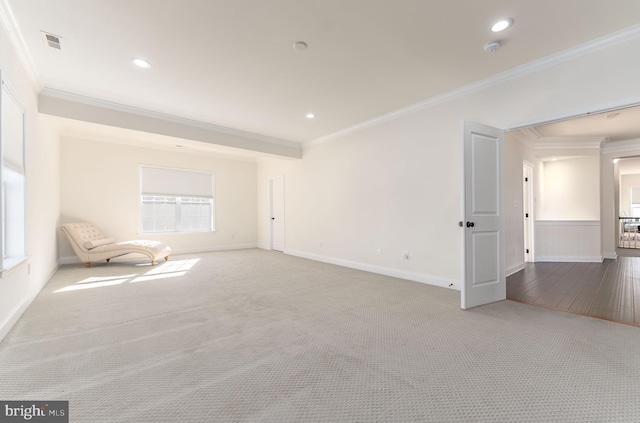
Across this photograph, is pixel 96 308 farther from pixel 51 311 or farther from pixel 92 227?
pixel 92 227

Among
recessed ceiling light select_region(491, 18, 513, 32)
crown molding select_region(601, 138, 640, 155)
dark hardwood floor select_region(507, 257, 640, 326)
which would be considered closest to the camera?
recessed ceiling light select_region(491, 18, 513, 32)

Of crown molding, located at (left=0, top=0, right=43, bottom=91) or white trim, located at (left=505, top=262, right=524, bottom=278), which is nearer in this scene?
crown molding, located at (left=0, top=0, right=43, bottom=91)

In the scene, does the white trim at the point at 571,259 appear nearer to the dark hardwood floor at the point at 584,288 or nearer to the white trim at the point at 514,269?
the dark hardwood floor at the point at 584,288

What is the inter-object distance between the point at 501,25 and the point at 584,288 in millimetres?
3711

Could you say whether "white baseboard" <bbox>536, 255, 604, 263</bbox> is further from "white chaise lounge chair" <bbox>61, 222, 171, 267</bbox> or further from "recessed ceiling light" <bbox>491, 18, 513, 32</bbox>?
"white chaise lounge chair" <bbox>61, 222, 171, 267</bbox>

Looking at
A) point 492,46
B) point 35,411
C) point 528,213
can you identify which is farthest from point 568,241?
point 35,411

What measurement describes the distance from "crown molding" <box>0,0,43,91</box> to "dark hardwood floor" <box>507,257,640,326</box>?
5.86 metres

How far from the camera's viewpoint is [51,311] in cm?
296

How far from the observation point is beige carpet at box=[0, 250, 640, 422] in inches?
59.4

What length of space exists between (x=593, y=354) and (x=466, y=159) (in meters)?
1.99

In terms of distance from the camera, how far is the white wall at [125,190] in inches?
229

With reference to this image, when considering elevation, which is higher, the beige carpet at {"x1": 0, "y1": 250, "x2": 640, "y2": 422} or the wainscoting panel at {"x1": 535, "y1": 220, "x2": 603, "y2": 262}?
the wainscoting panel at {"x1": 535, "y1": 220, "x2": 603, "y2": 262}

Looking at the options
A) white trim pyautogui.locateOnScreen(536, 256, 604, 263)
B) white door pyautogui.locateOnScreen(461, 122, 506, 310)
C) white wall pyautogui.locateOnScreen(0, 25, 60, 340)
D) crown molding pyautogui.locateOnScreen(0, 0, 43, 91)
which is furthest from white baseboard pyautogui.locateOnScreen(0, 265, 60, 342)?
white trim pyautogui.locateOnScreen(536, 256, 604, 263)

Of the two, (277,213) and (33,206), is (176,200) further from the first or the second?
(33,206)
